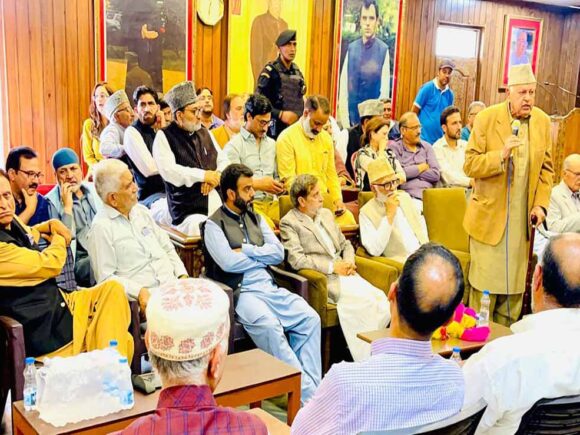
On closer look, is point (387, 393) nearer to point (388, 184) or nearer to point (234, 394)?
point (234, 394)

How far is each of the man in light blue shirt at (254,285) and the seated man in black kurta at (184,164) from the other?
0.55 m

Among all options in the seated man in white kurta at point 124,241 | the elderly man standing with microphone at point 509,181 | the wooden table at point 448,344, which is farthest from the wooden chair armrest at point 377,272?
the seated man in white kurta at point 124,241

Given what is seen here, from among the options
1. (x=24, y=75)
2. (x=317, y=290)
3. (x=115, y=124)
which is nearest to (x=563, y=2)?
(x=115, y=124)

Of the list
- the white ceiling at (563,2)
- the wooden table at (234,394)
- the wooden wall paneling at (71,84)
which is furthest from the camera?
the white ceiling at (563,2)

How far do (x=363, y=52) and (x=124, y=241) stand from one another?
16.4 ft

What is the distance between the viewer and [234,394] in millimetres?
2344

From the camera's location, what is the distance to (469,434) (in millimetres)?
1447

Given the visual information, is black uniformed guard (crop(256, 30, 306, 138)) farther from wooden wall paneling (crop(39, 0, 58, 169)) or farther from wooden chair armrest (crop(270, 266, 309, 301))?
wooden wall paneling (crop(39, 0, 58, 169))

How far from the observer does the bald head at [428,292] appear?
1.52 metres

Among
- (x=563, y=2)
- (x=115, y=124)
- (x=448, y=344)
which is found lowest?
(x=448, y=344)

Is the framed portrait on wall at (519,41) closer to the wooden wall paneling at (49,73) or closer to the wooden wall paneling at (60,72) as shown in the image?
the wooden wall paneling at (60,72)

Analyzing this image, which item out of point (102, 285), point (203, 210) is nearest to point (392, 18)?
point (203, 210)

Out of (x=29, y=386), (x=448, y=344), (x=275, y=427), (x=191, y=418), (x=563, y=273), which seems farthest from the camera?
(x=448, y=344)

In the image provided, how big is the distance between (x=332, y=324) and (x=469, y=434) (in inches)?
85.6
